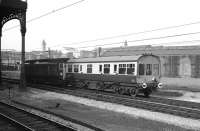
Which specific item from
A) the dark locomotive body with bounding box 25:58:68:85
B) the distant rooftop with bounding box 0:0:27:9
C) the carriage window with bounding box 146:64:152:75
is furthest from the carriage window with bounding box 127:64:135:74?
the distant rooftop with bounding box 0:0:27:9

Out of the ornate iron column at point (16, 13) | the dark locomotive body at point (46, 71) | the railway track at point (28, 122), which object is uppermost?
the ornate iron column at point (16, 13)

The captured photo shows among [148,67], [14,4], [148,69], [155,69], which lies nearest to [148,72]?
[148,69]

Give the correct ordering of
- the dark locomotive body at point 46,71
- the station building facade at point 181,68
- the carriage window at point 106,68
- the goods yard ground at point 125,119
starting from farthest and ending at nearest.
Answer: the station building facade at point 181,68 < the dark locomotive body at point 46,71 < the carriage window at point 106,68 < the goods yard ground at point 125,119

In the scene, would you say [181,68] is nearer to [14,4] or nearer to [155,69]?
[155,69]

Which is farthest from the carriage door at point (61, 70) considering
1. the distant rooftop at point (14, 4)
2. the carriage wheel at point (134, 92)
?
the carriage wheel at point (134, 92)

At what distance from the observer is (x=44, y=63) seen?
28.6m

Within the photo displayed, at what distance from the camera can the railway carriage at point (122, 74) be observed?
63.2 ft

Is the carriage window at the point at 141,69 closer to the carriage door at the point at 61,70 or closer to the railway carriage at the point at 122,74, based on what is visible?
the railway carriage at the point at 122,74

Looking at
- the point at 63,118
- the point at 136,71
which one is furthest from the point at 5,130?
the point at 136,71

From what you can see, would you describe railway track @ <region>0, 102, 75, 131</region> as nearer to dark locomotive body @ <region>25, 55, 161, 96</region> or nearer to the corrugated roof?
dark locomotive body @ <region>25, 55, 161, 96</region>

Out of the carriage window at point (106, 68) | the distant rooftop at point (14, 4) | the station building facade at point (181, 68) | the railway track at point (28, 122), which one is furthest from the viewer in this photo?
the station building facade at point (181, 68)

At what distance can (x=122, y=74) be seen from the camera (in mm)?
20188

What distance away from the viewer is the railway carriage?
19.3 metres

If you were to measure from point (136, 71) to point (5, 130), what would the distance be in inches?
471
